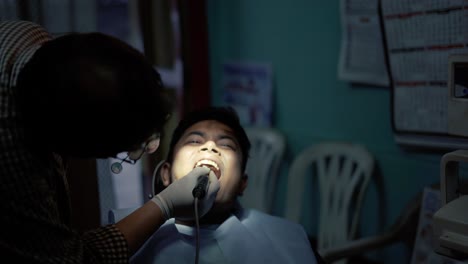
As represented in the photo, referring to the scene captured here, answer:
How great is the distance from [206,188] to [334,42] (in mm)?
1203

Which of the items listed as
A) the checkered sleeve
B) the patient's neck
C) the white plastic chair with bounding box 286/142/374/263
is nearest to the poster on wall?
the white plastic chair with bounding box 286/142/374/263

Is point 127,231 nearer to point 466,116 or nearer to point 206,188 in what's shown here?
point 206,188

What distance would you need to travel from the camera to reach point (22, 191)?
2.78 feet

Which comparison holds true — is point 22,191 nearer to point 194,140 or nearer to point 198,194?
point 198,194

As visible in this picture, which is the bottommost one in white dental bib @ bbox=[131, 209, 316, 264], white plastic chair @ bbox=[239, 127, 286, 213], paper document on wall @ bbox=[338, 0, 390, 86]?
white plastic chair @ bbox=[239, 127, 286, 213]

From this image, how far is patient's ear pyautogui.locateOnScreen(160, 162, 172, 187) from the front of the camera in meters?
1.35

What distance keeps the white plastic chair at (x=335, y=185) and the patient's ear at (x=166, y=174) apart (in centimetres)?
90

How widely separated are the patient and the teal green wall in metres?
0.76

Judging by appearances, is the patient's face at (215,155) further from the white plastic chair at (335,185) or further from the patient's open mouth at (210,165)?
the white plastic chair at (335,185)

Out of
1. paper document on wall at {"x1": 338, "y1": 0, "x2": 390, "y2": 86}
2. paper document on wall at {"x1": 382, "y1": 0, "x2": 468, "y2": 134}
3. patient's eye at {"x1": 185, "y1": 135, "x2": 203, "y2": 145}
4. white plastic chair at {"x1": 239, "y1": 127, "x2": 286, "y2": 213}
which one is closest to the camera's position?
patient's eye at {"x1": 185, "y1": 135, "x2": 203, "y2": 145}

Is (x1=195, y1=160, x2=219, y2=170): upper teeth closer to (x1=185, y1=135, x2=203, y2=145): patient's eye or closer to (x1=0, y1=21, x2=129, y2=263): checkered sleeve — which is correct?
(x1=185, y1=135, x2=203, y2=145): patient's eye

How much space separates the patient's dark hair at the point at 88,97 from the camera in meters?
0.79

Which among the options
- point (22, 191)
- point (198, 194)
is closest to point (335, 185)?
point (198, 194)

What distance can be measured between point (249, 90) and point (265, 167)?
0.44 metres
